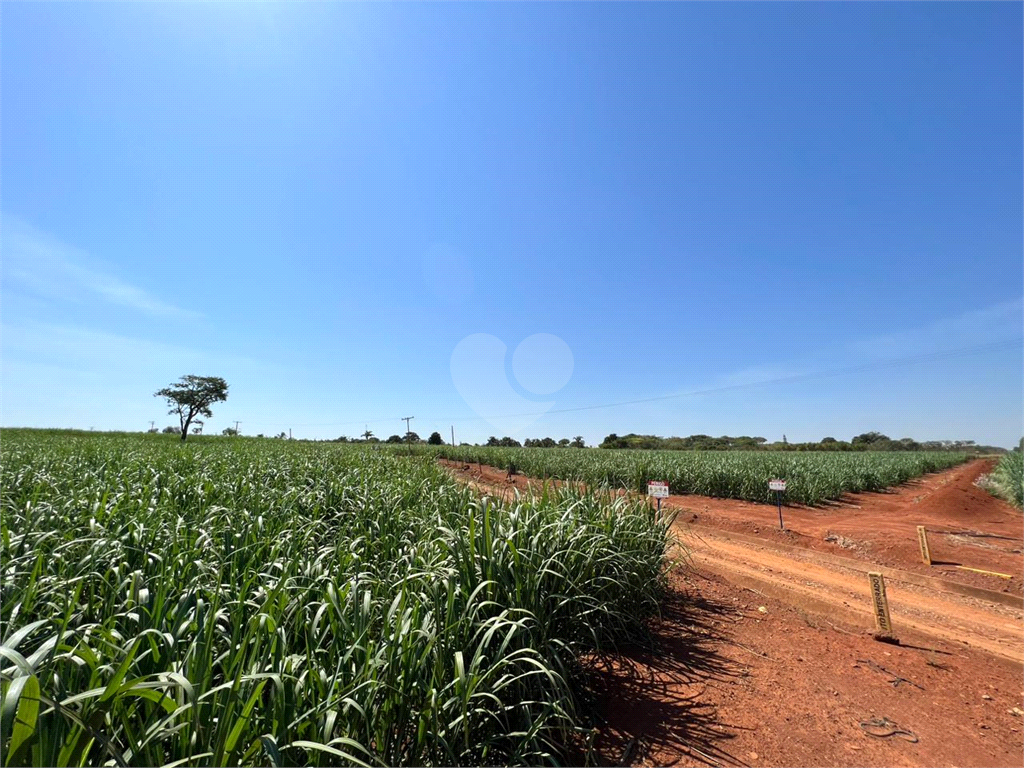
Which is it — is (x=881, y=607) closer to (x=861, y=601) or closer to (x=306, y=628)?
(x=861, y=601)

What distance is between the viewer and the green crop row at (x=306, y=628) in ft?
5.35

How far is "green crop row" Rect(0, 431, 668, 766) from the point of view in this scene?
163 cm

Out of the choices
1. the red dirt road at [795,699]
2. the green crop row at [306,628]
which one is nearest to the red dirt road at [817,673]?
the red dirt road at [795,699]

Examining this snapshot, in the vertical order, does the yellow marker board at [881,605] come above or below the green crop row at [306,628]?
below

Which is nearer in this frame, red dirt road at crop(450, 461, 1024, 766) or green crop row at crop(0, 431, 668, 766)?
green crop row at crop(0, 431, 668, 766)

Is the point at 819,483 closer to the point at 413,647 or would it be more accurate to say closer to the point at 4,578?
the point at 413,647

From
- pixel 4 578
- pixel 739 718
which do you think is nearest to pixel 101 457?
pixel 4 578

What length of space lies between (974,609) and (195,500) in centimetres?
1175

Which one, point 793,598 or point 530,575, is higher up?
point 530,575

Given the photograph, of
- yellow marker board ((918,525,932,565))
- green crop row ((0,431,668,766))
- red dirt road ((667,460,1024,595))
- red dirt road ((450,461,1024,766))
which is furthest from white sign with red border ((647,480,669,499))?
yellow marker board ((918,525,932,565))

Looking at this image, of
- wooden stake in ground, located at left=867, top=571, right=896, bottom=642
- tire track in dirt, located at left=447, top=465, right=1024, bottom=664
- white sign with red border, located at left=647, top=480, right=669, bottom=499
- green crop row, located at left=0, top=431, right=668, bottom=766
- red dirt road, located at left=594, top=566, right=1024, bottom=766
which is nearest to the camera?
green crop row, located at left=0, top=431, right=668, bottom=766

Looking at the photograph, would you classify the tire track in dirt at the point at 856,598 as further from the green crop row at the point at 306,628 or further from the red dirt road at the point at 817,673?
the green crop row at the point at 306,628

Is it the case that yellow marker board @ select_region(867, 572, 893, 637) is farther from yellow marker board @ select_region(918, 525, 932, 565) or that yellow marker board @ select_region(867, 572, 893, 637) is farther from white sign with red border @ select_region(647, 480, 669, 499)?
yellow marker board @ select_region(918, 525, 932, 565)

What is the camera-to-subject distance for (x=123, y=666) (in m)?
1.58
